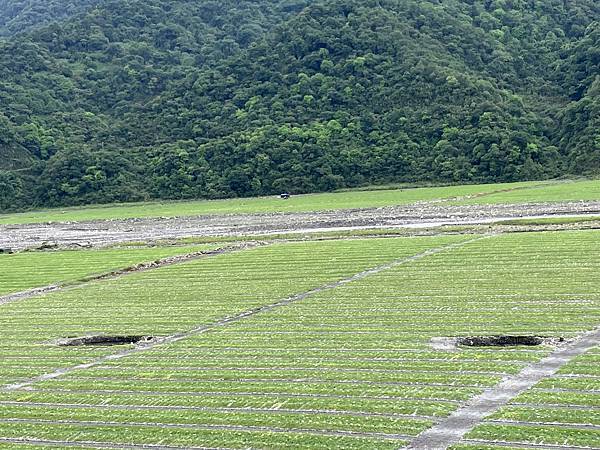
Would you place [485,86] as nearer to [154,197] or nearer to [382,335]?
[154,197]

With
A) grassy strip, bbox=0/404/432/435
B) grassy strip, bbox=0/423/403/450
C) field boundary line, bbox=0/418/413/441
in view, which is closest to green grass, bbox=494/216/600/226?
grassy strip, bbox=0/404/432/435

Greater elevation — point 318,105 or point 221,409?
point 318,105

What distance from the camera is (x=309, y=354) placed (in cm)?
2172

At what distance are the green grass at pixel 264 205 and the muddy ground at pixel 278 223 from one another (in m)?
5.76

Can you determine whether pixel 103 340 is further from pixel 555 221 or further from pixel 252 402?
pixel 555 221

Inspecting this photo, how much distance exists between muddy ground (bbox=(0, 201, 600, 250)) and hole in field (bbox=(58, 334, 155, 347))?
Answer: 32350mm

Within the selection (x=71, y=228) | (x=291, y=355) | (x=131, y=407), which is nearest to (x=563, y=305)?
(x=291, y=355)

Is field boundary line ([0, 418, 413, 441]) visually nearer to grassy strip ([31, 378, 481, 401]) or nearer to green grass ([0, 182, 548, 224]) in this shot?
grassy strip ([31, 378, 481, 401])

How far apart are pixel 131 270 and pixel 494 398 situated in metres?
30.4

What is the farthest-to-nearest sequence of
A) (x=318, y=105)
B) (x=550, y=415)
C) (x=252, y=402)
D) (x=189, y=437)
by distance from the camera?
(x=318, y=105)
(x=252, y=402)
(x=189, y=437)
(x=550, y=415)

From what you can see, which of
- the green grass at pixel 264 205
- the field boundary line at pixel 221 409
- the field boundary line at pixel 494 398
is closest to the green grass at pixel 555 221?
the green grass at pixel 264 205

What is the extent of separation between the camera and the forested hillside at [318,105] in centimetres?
10456

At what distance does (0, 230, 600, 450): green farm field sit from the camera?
15.7 metres

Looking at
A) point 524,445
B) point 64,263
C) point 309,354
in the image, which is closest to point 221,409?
point 309,354
